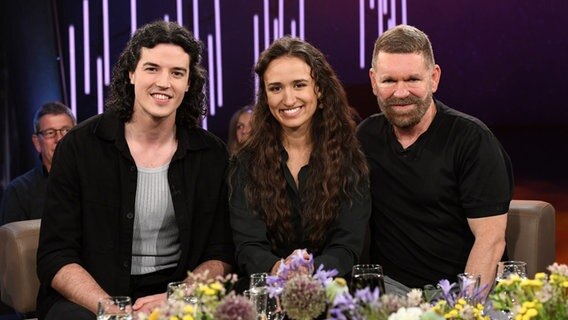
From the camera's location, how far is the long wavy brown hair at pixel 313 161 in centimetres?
301

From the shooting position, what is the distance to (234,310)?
1562 mm

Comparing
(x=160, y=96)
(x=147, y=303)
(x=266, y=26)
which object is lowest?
(x=147, y=303)

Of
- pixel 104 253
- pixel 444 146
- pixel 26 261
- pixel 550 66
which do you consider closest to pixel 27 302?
pixel 26 261

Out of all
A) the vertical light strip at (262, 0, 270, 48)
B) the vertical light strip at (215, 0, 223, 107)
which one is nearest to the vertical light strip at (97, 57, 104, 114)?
the vertical light strip at (215, 0, 223, 107)

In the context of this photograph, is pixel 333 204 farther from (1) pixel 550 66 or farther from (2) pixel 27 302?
(1) pixel 550 66

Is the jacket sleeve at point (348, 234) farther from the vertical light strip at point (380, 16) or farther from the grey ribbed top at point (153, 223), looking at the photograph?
the vertical light strip at point (380, 16)

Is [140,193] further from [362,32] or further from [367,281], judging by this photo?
[362,32]

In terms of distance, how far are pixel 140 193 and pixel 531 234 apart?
4.94ft

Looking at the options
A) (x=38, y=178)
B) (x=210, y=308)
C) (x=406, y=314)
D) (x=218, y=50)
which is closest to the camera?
(x=406, y=314)

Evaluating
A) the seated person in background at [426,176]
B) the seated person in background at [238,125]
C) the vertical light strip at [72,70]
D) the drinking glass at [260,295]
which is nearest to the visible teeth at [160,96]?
the seated person in background at [426,176]

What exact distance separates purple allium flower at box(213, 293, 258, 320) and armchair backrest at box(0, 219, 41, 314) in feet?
5.87

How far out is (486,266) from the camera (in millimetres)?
2994

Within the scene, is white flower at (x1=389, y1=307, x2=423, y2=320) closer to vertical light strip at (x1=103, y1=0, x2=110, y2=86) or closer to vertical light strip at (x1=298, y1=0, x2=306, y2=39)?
vertical light strip at (x1=298, y1=0, x2=306, y2=39)

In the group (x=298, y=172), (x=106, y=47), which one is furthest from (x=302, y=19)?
(x=298, y=172)
